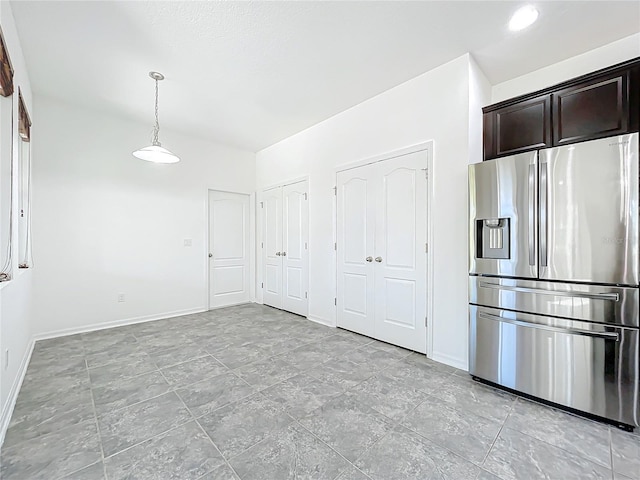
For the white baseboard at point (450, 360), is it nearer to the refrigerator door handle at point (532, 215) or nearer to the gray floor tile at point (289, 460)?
the refrigerator door handle at point (532, 215)

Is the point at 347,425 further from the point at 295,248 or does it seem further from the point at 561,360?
the point at 295,248

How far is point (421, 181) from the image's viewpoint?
2.98 meters

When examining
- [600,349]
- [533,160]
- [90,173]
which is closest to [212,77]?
[90,173]

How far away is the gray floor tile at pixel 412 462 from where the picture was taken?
4.83 feet

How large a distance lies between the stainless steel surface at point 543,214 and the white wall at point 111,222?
458 centimetres

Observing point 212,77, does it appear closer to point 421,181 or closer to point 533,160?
point 421,181

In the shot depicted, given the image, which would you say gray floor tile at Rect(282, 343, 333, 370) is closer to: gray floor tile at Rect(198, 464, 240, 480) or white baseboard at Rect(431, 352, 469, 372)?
white baseboard at Rect(431, 352, 469, 372)

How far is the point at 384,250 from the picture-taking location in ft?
11.0

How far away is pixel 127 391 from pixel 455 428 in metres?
2.48

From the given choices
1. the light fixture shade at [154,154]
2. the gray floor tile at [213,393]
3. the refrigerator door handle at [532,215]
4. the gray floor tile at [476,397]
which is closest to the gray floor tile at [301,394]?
the gray floor tile at [213,393]

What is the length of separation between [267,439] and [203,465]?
37cm

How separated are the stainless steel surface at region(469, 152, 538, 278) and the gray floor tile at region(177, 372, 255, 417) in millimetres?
2209

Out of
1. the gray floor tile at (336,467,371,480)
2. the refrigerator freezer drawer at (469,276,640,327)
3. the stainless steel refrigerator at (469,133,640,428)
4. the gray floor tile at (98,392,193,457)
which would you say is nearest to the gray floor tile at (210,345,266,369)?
the gray floor tile at (98,392,193,457)

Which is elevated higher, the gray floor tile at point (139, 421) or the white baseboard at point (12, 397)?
the white baseboard at point (12, 397)
